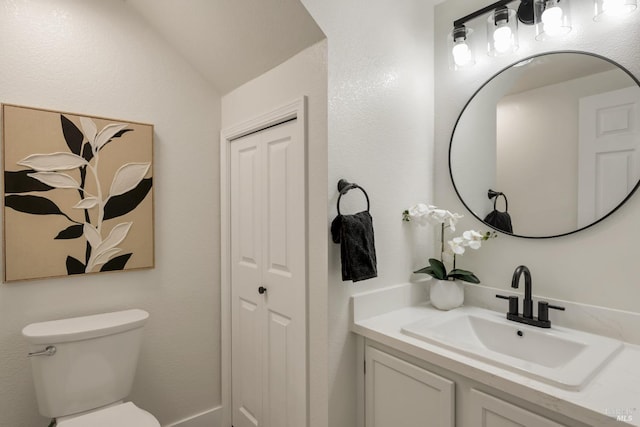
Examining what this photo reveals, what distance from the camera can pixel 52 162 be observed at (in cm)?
162

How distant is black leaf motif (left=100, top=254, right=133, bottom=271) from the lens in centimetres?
177

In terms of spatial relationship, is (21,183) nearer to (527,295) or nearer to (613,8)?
(527,295)

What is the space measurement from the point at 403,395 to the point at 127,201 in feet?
5.35

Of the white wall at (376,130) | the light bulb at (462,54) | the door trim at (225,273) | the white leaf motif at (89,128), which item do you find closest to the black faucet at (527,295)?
the white wall at (376,130)

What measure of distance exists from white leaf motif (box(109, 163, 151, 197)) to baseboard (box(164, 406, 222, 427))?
1378 millimetres

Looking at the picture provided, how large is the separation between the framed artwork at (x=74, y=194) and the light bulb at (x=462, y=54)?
168 cm

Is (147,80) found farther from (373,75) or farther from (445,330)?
(445,330)

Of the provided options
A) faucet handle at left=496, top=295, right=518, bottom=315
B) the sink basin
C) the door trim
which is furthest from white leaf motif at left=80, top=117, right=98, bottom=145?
faucet handle at left=496, top=295, right=518, bottom=315

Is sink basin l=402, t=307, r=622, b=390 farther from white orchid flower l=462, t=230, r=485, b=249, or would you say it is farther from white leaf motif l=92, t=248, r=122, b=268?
white leaf motif l=92, t=248, r=122, b=268

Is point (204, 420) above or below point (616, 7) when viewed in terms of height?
below

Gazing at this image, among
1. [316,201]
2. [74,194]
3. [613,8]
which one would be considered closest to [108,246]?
[74,194]

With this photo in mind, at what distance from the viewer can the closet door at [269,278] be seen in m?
1.56

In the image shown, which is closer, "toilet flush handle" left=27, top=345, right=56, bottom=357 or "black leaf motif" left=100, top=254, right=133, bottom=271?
"toilet flush handle" left=27, top=345, right=56, bottom=357

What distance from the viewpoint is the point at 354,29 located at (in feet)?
4.99
